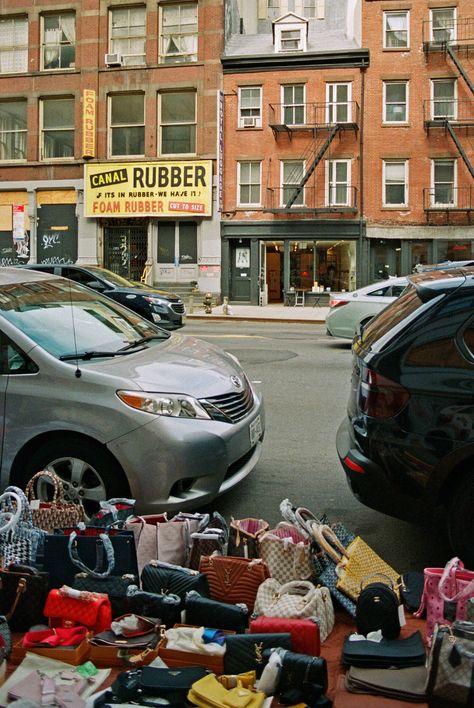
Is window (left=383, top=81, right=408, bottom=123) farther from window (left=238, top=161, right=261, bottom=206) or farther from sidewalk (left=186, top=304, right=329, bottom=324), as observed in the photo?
sidewalk (left=186, top=304, right=329, bottom=324)

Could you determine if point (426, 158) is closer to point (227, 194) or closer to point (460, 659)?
point (227, 194)

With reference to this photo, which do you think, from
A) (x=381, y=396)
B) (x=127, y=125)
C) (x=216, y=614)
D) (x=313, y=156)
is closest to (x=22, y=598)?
(x=216, y=614)

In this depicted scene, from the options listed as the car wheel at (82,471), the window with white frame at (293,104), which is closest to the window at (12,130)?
the window with white frame at (293,104)

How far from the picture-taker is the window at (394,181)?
3067 cm

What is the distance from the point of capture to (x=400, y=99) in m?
30.6

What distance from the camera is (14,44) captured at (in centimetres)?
3359

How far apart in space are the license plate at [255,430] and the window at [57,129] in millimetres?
30002

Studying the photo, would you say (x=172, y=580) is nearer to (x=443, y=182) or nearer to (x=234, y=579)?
(x=234, y=579)

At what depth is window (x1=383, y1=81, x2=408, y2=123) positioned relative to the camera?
30.6m

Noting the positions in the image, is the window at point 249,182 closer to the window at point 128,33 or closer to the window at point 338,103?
the window at point 338,103

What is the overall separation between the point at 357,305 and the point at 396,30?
808 inches

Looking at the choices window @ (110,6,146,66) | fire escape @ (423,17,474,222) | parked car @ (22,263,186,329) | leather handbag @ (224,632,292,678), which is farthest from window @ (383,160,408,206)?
leather handbag @ (224,632,292,678)

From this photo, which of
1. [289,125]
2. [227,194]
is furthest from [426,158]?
[227,194]

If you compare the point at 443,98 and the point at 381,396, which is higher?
the point at 443,98
